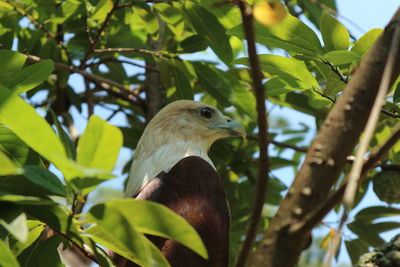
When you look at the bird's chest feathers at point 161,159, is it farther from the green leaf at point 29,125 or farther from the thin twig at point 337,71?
the green leaf at point 29,125

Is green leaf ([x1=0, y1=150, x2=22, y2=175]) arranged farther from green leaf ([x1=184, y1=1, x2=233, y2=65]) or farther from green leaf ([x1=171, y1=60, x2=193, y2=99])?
green leaf ([x1=171, y1=60, x2=193, y2=99])

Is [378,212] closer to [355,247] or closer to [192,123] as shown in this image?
[355,247]

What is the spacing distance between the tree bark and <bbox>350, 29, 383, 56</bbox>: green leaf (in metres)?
0.93

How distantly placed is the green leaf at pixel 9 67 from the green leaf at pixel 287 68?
102 cm

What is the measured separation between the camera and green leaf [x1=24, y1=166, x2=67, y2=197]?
203cm

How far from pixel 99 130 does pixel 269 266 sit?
25.2 inches

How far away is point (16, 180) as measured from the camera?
2357 mm

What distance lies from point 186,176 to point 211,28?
907 mm

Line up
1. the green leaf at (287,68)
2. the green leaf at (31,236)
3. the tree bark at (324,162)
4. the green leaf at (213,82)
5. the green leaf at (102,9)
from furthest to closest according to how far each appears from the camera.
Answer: the green leaf at (213,82), the green leaf at (102,9), the green leaf at (287,68), the green leaf at (31,236), the tree bark at (324,162)

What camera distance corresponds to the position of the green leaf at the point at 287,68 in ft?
9.95

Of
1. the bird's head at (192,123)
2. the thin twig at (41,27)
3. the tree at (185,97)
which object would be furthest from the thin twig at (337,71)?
the thin twig at (41,27)

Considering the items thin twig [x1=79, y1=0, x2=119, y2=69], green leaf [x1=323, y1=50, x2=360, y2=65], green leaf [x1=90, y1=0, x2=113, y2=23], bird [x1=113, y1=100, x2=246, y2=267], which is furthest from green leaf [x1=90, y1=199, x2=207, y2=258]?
thin twig [x1=79, y1=0, x2=119, y2=69]

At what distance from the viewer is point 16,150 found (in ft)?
8.63

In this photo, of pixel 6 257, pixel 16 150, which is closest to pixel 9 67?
pixel 16 150
